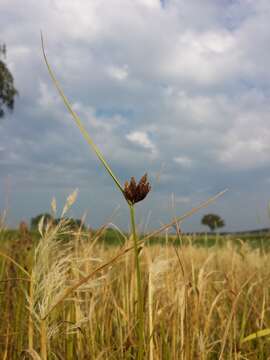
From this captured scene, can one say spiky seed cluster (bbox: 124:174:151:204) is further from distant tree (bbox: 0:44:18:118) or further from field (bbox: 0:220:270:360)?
distant tree (bbox: 0:44:18:118)

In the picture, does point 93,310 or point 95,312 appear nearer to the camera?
point 93,310

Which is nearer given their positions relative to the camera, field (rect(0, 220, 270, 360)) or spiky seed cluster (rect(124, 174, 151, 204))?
spiky seed cluster (rect(124, 174, 151, 204))

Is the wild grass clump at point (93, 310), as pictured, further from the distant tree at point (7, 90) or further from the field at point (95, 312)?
the distant tree at point (7, 90)

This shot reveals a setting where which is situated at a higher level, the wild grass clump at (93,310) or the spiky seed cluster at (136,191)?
the spiky seed cluster at (136,191)

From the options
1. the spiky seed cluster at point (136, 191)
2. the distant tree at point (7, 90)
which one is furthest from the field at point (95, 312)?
the distant tree at point (7, 90)

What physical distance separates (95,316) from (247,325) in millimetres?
986

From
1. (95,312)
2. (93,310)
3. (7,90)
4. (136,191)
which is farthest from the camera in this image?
(7,90)

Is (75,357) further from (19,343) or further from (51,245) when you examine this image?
(51,245)

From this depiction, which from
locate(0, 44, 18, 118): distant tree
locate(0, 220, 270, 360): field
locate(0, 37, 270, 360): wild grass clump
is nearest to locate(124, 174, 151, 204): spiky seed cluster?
locate(0, 37, 270, 360): wild grass clump

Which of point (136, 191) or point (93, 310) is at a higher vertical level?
point (136, 191)

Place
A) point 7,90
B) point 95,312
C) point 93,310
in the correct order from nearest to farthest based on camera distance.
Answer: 1. point 93,310
2. point 95,312
3. point 7,90

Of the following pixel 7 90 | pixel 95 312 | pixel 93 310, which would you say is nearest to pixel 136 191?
pixel 93 310

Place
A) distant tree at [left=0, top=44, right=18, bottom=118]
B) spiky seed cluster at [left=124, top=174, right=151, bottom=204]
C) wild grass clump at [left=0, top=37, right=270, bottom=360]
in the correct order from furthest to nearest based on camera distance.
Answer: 1. distant tree at [left=0, top=44, right=18, bottom=118]
2. wild grass clump at [left=0, top=37, right=270, bottom=360]
3. spiky seed cluster at [left=124, top=174, right=151, bottom=204]

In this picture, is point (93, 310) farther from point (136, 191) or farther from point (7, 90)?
point (7, 90)
